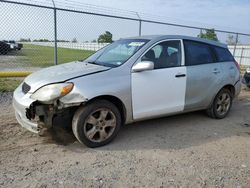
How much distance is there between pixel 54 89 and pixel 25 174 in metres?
1.13

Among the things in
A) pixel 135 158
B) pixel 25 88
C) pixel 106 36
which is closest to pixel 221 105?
pixel 135 158

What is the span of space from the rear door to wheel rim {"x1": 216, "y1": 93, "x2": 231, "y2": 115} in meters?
0.36

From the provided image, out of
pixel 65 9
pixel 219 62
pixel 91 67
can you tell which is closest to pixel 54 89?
pixel 91 67

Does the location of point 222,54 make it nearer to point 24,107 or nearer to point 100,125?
point 100,125

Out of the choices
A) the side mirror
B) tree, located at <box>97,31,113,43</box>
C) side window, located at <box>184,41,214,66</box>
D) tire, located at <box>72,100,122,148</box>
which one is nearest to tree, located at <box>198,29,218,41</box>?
tree, located at <box>97,31,113,43</box>

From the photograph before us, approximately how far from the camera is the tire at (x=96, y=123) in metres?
3.78

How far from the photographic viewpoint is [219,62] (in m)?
5.57

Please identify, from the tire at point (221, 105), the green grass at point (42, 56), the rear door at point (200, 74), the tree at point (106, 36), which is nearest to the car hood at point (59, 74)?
the rear door at point (200, 74)

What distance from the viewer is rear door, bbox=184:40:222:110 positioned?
16.2 feet

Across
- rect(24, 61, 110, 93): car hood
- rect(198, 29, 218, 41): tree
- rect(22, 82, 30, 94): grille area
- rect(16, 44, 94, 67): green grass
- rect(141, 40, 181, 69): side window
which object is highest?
rect(198, 29, 218, 41): tree

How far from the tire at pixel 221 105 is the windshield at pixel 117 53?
2103 mm

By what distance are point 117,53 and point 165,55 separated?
0.85 m

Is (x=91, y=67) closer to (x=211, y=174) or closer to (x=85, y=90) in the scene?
(x=85, y=90)

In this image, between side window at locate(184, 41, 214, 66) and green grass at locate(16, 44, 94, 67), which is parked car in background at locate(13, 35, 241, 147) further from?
green grass at locate(16, 44, 94, 67)
